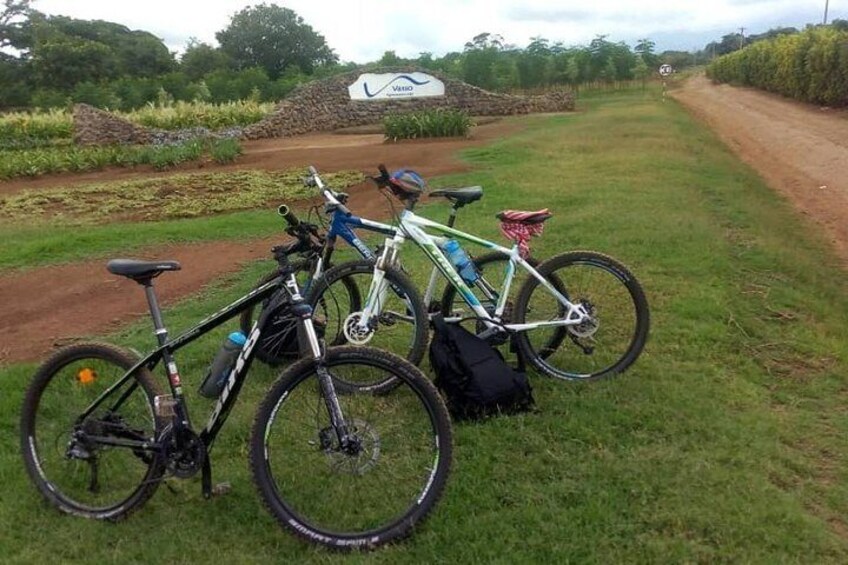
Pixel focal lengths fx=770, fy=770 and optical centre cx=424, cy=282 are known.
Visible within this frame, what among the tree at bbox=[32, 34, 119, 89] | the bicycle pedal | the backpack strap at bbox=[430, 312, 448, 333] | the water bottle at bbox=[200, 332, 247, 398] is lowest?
the bicycle pedal

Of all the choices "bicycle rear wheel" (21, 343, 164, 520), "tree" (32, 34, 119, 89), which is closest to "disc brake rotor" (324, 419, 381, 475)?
"bicycle rear wheel" (21, 343, 164, 520)

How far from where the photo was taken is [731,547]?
9.48 feet

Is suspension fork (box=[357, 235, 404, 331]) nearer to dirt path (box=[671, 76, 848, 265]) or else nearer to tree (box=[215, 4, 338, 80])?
dirt path (box=[671, 76, 848, 265])

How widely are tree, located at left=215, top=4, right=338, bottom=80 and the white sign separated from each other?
28840 mm

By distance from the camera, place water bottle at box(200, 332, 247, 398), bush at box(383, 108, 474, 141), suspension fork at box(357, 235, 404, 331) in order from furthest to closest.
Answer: bush at box(383, 108, 474, 141) → suspension fork at box(357, 235, 404, 331) → water bottle at box(200, 332, 247, 398)

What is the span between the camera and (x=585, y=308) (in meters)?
4.32

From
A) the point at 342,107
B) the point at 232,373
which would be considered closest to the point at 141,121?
the point at 342,107

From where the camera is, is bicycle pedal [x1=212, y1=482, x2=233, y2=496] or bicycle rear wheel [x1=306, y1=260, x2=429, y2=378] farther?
bicycle rear wheel [x1=306, y1=260, x2=429, y2=378]

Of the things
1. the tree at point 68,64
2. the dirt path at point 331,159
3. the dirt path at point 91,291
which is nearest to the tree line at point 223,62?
the tree at point 68,64

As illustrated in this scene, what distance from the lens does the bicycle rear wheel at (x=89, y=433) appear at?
10.5 feet

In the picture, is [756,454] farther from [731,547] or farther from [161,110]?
[161,110]

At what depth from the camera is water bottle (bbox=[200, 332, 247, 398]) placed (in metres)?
3.29

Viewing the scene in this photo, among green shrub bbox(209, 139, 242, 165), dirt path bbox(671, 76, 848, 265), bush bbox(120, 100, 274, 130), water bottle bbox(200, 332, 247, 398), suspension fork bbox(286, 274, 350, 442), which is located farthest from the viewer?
bush bbox(120, 100, 274, 130)

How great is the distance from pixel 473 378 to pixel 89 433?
1.78 meters
